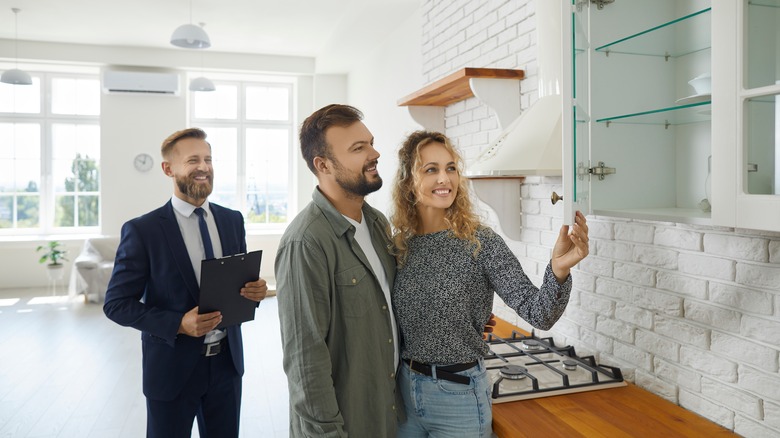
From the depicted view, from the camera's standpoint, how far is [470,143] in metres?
3.19

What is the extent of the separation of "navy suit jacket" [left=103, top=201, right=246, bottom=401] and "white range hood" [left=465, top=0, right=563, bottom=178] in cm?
116

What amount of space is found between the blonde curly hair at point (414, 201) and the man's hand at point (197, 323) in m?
0.74

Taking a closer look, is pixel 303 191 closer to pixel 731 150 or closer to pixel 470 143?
pixel 470 143

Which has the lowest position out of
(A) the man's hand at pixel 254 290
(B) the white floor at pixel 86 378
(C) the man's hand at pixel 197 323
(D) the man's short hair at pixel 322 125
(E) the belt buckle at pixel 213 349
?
(B) the white floor at pixel 86 378

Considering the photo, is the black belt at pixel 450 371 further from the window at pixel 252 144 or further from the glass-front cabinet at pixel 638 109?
the window at pixel 252 144

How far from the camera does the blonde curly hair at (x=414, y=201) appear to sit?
5.39 ft

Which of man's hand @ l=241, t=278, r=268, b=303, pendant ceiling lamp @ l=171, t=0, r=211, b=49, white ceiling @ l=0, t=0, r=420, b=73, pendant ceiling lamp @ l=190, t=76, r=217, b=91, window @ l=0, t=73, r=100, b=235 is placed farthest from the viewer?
window @ l=0, t=73, r=100, b=235

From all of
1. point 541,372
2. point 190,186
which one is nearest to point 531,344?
point 541,372

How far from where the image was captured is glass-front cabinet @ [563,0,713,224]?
62.7 inches

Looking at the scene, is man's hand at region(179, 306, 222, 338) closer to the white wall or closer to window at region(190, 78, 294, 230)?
the white wall

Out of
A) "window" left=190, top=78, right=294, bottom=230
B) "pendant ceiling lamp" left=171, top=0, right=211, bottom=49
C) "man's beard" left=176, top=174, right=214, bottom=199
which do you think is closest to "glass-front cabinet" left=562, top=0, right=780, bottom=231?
"man's beard" left=176, top=174, right=214, bottom=199

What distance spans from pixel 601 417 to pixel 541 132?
38.7 inches

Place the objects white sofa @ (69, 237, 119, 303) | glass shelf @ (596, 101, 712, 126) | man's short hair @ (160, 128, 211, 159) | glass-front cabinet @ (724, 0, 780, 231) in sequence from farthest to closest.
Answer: white sofa @ (69, 237, 119, 303)
man's short hair @ (160, 128, 211, 159)
glass shelf @ (596, 101, 712, 126)
glass-front cabinet @ (724, 0, 780, 231)

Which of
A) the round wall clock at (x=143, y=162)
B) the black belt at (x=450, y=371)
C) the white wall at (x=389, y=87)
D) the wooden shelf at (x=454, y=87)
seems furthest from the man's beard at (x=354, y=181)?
the round wall clock at (x=143, y=162)
